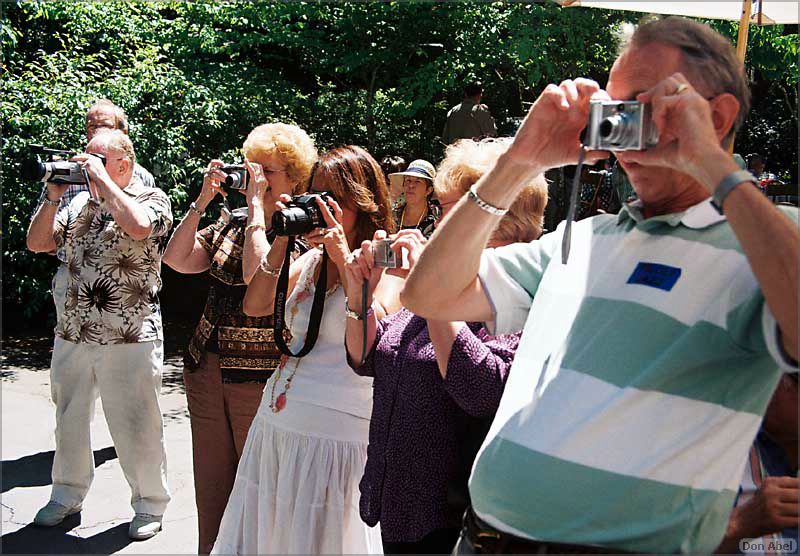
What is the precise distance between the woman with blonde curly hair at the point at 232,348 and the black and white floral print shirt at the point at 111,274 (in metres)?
0.77

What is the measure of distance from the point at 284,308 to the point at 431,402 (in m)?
0.87

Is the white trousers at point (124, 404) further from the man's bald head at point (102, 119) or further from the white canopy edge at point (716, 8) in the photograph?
the white canopy edge at point (716, 8)

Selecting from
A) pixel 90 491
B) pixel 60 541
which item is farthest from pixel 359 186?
pixel 90 491

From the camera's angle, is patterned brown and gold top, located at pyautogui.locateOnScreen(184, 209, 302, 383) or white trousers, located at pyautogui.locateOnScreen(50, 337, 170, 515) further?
white trousers, located at pyautogui.locateOnScreen(50, 337, 170, 515)

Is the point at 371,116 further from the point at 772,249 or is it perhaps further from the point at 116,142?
the point at 772,249

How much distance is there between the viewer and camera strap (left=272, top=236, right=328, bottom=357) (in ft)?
10.2

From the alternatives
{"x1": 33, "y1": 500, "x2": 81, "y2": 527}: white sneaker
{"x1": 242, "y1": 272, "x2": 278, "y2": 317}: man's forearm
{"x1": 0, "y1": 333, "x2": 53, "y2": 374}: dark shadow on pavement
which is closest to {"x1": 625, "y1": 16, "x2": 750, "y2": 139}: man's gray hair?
{"x1": 242, "y1": 272, "x2": 278, "y2": 317}: man's forearm

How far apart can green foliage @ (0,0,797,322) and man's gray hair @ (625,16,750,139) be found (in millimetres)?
6568

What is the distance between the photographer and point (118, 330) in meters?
4.51

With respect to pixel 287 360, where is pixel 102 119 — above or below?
above

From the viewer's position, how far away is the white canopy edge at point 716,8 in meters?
4.24

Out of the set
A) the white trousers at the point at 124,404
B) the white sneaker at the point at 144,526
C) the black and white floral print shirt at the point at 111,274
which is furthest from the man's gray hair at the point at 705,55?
the white sneaker at the point at 144,526

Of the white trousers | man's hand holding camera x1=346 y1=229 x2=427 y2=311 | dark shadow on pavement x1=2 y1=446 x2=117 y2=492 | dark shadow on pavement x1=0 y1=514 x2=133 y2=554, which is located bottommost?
dark shadow on pavement x1=2 y1=446 x2=117 y2=492

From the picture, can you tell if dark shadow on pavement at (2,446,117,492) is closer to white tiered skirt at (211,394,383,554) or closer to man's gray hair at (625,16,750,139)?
white tiered skirt at (211,394,383,554)
